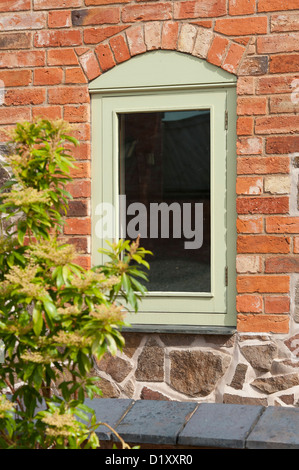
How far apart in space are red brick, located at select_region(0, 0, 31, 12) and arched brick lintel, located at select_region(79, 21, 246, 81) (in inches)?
19.7

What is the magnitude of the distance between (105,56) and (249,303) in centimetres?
170

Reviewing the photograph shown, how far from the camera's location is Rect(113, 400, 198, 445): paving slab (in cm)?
287

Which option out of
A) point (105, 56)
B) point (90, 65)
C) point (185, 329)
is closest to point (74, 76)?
point (90, 65)

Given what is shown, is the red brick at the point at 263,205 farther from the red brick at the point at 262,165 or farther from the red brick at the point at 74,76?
the red brick at the point at 74,76

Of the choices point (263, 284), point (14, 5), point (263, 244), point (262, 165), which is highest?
point (14, 5)

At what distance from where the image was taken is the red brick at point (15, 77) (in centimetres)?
451

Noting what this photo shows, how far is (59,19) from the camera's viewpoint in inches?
175

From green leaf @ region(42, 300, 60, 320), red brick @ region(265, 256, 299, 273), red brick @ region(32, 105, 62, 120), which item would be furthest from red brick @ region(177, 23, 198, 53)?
green leaf @ region(42, 300, 60, 320)

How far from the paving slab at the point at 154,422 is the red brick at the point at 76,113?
1.87 m

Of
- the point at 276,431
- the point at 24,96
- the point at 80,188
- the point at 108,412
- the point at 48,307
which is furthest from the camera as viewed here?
the point at 24,96

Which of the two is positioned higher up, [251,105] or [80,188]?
[251,105]

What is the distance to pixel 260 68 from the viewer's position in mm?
4137

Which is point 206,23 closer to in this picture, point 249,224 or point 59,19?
point 59,19

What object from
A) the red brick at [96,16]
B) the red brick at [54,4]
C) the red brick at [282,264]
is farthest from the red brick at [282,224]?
the red brick at [54,4]
